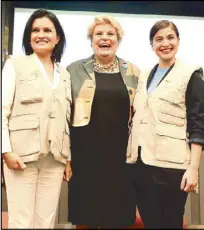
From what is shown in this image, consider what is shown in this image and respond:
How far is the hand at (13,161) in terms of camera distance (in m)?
1.67

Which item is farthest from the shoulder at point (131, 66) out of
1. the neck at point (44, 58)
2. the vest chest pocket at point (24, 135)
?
the vest chest pocket at point (24, 135)

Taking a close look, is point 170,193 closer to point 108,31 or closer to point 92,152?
point 92,152

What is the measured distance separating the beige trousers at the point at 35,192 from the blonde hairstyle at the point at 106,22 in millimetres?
729

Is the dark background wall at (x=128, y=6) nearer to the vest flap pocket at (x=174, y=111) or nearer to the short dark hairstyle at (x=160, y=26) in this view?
the short dark hairstyle at (x=160, y=26)

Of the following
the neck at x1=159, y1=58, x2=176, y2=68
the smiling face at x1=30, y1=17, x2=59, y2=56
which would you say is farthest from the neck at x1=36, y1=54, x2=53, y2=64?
the neck at x1=159, y1=58, x2=176, y2=68

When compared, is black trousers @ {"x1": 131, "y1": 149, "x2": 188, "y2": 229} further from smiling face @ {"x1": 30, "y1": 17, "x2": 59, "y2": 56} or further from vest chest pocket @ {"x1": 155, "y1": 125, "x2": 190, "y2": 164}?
smiling face @ {"x1": 30, "y1": 17, "x2": 59, "y2": 56}

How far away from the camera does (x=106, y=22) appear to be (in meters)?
1.92

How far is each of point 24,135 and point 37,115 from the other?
0.12 meters

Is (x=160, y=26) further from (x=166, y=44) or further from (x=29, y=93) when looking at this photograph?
(x=29, y=93)

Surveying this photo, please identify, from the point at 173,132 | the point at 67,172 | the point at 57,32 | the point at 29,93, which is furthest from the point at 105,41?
the point at 67,172

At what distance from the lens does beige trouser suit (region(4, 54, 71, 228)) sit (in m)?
1.69

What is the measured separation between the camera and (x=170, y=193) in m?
1.79

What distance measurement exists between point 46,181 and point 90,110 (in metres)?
0.43

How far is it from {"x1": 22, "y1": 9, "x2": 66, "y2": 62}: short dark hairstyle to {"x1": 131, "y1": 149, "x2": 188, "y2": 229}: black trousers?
711mm
